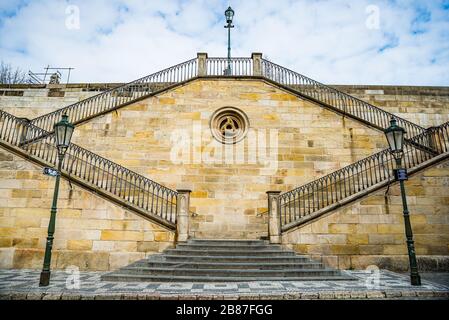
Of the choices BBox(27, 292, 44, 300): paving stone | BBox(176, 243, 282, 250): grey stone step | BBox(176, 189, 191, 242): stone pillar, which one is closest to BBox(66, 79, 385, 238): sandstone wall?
BBox(176, 189, 191, 242): stone pillar

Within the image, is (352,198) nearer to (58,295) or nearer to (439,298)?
(439,298)

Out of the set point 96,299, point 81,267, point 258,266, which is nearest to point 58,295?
point 96,299

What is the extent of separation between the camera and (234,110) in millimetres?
13781

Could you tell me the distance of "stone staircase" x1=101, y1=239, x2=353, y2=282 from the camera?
7328mm

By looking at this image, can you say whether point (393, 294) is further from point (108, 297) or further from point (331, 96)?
point (331, 96)

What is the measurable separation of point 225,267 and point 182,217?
7.47ft

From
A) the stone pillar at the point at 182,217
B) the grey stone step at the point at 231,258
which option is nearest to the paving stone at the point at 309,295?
the grey stone step at the point at 231,258

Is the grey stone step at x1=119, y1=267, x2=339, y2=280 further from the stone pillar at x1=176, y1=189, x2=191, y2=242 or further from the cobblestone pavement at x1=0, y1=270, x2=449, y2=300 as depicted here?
the stone pillar at x1=176, y1=189, x2=191, y2=242

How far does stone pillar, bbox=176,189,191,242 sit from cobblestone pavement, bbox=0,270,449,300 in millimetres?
2346

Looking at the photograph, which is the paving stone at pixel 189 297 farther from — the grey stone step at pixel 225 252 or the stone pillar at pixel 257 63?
the stone pillar at pixel 257 63

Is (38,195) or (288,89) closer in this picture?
(38,195)

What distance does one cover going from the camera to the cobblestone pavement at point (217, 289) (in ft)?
18.4

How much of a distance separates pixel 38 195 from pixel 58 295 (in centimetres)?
526

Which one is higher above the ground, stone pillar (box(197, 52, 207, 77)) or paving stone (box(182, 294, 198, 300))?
stone pillar (box(197, 52, 207, 77))
